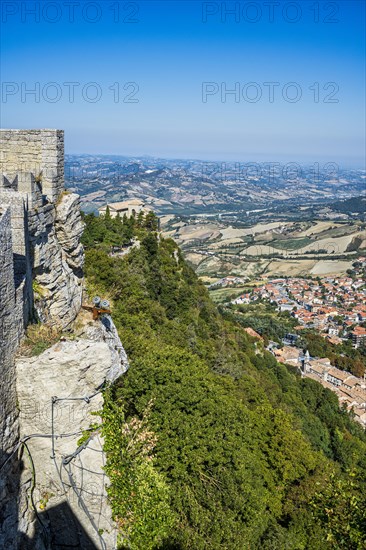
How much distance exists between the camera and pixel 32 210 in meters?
8.87

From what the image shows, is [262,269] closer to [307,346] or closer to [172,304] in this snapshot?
[307,346]

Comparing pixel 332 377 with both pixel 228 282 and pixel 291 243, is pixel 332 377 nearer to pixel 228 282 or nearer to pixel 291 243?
pixel 228 282

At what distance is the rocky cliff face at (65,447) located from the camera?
7.12 m

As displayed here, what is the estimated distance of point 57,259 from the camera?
1056 cm

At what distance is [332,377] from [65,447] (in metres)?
54.7

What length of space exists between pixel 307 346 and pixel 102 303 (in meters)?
63.0

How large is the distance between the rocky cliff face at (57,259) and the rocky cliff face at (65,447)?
255 cm

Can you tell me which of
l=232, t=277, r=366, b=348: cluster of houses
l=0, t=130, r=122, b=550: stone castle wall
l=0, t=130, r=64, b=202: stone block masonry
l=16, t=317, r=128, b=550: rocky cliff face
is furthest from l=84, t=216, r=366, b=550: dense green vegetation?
l=232, t=277, r=366, b=348: cluster of houses

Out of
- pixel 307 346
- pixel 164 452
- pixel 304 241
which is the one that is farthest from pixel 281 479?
pixel 304 241

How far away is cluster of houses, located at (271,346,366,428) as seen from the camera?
1996 inches

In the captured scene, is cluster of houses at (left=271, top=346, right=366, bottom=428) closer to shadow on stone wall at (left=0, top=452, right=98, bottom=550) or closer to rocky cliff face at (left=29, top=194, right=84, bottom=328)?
rocky cliff face at (left=29, top=194, right=84, bottom=328)

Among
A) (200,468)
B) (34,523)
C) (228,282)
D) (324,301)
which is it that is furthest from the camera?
(228,282)

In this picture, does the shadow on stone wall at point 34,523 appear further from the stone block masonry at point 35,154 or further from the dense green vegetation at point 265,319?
the dense green vegetation at point 265,319

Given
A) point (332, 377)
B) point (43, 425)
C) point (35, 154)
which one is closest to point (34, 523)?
point (43, 425)
